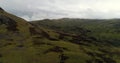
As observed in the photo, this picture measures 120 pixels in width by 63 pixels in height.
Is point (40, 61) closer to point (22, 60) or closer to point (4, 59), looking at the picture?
point (22, 60)

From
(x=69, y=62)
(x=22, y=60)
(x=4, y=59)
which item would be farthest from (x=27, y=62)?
(x=69, y=62)

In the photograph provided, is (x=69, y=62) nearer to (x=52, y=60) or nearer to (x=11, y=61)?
(x=52, y=60)

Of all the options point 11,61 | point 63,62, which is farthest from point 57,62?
point 11,61

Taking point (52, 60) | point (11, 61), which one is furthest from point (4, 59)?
point (52, 60)

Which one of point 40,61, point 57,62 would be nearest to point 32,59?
point 40,61

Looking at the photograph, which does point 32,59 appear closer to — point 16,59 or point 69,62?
point 16,59
